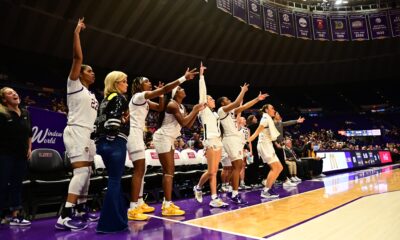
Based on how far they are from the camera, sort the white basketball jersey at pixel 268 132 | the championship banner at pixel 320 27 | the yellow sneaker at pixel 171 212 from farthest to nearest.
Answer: the championship banner at pixel 320 27 → the white basketball jersey at pixel 268 132 → the yellow sneaker at pixel 171 212

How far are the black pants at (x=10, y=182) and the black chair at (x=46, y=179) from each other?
36 cm

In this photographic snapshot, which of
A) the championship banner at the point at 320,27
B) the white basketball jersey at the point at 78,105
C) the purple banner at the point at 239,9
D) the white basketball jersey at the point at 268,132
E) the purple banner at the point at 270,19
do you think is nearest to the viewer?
the white basketball jersey at the point at 78,105

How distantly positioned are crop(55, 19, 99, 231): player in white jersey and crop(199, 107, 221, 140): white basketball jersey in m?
1.86

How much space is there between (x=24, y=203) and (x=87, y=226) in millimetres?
1385

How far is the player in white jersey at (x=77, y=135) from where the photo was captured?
323 centimetres

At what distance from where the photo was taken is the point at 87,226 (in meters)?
3.48

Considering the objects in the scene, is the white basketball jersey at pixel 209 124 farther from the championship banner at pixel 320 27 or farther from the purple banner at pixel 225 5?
the championship banner at pixel 320 27

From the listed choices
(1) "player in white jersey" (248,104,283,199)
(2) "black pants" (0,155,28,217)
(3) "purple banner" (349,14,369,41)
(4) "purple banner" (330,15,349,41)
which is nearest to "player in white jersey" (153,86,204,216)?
(2) "black pants" (0,155,28,217)

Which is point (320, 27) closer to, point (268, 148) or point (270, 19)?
point (270, 19)

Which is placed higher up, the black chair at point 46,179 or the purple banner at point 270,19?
the purple banner at point 270,19

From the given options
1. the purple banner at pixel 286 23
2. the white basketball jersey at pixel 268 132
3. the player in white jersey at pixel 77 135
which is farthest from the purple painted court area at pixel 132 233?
the purple banner at pixel 286 23

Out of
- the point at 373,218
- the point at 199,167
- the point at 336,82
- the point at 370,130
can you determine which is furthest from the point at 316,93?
the point at 373,218

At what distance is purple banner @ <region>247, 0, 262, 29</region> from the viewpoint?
49.3ft

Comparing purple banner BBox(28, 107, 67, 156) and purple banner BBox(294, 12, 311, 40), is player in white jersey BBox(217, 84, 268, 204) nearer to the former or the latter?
purple banner BBox(28, 107, 67, 156)
